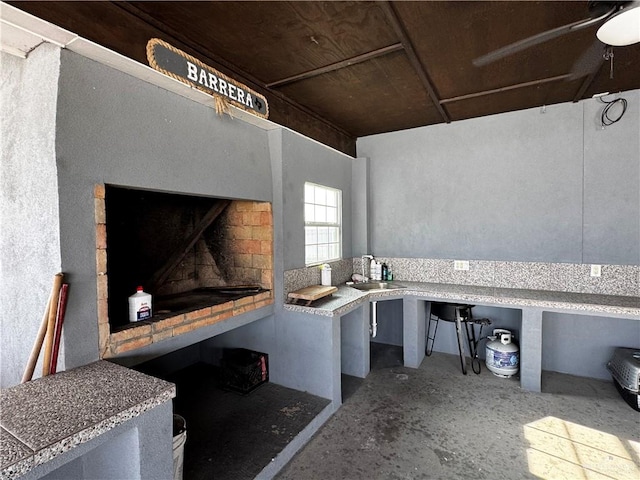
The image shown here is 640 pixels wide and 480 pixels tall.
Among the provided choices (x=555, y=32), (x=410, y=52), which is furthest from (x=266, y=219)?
Result: (x=555, y=32)

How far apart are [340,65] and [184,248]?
1946mm

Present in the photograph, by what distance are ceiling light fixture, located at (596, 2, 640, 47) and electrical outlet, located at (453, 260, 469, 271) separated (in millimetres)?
2321

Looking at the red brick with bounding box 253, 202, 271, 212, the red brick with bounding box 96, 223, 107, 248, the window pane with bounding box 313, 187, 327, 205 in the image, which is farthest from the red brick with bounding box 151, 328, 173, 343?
the window pane with bounding box 313, 187, 327, 205

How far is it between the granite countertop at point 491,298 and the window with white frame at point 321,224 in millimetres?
445

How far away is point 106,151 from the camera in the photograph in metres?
1.59

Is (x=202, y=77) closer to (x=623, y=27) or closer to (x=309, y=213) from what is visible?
(x=309, y=213)

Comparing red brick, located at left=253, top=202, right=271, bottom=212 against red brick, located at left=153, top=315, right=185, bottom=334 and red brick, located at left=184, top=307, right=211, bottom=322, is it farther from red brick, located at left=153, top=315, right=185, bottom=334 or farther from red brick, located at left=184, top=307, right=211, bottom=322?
red brick, located at left=153, top=315, right=185, bottom=334

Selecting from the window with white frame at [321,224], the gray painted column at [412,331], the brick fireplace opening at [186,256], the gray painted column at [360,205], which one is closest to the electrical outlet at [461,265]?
the gray painted column at [412,331]

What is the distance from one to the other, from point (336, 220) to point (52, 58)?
9.17 ft

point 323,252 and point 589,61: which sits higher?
point 589,61

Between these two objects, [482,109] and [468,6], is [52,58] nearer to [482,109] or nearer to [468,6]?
[468,6]

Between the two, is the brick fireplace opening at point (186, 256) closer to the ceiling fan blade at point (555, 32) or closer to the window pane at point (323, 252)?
the window pane at point (323, 252)

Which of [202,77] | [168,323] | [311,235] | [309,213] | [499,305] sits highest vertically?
[202,77]

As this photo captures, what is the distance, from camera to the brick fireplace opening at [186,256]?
224 centimetres
